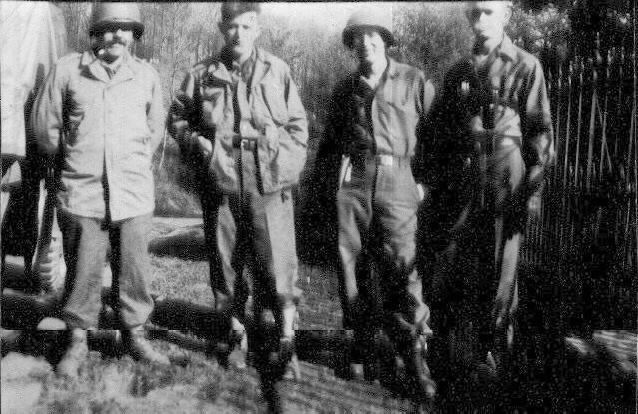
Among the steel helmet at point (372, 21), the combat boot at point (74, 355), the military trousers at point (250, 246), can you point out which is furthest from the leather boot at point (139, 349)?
the steel helmet at point (372, 21)

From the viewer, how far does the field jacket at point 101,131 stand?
12.2 feet

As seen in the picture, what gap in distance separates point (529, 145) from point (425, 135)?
1.96ft

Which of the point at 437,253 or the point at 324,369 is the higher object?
the point at 437,253

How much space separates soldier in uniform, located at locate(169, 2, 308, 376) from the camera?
372cm

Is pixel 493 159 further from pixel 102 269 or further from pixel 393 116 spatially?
pixel 102 269

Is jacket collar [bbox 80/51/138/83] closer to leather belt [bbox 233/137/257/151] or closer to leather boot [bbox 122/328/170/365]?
leather belt [bbox 233/137/257/151]

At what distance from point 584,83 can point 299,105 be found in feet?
5.43

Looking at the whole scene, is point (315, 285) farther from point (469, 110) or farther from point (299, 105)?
point (469, 110)

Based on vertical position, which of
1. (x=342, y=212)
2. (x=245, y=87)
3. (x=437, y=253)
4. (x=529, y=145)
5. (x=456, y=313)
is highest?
(x=245, y=87)

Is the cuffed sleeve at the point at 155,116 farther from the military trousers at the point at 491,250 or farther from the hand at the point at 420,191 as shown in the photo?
the military trousers at the point at 491,250

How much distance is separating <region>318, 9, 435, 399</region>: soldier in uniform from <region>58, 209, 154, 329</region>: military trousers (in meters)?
1.14

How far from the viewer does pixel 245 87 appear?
146 inches

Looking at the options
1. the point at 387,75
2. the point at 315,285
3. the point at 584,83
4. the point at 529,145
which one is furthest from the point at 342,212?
the point at 584,83

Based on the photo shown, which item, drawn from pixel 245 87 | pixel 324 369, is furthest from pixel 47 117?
pixel 324 369
